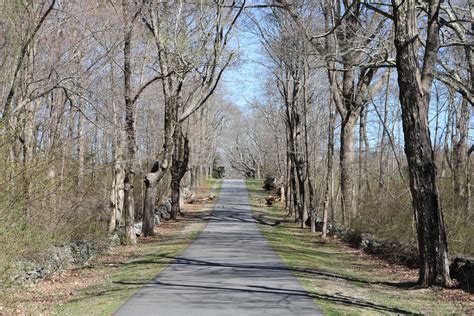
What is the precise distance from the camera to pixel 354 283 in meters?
12.3

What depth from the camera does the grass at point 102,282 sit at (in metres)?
9.74

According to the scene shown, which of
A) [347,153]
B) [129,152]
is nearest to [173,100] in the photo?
[129,152]

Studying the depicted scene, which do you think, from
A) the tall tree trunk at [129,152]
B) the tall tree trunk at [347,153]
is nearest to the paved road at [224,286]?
the tall tree trunk at [129,152]

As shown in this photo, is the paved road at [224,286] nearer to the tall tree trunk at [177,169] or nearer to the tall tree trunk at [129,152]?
the tall tree trunk at [129,152]

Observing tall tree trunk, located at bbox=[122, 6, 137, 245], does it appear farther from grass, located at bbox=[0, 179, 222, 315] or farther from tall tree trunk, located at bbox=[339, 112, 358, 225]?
tall tree trunk, located at bbox=[339, 112, 358, 225]

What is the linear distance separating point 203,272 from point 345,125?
490 inches

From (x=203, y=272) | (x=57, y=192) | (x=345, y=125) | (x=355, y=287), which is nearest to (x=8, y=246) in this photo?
(x=57, y=192)

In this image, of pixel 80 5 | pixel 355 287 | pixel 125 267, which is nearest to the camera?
pixel 355 287

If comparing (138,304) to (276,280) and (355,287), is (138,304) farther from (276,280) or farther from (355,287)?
(355,287)

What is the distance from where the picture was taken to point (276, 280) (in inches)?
464

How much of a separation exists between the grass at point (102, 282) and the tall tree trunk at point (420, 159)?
5.90m

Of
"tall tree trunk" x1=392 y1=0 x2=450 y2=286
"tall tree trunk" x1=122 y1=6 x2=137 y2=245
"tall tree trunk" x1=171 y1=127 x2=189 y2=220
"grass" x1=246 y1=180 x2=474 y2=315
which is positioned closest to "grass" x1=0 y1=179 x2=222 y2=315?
"tall tree trunk" x1=122 y1=6 x2=137 y2=245

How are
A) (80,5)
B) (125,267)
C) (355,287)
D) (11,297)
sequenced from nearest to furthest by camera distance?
(11,297), (355,287), (125,267), (80,5)

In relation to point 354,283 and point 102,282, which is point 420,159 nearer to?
point 354,283
